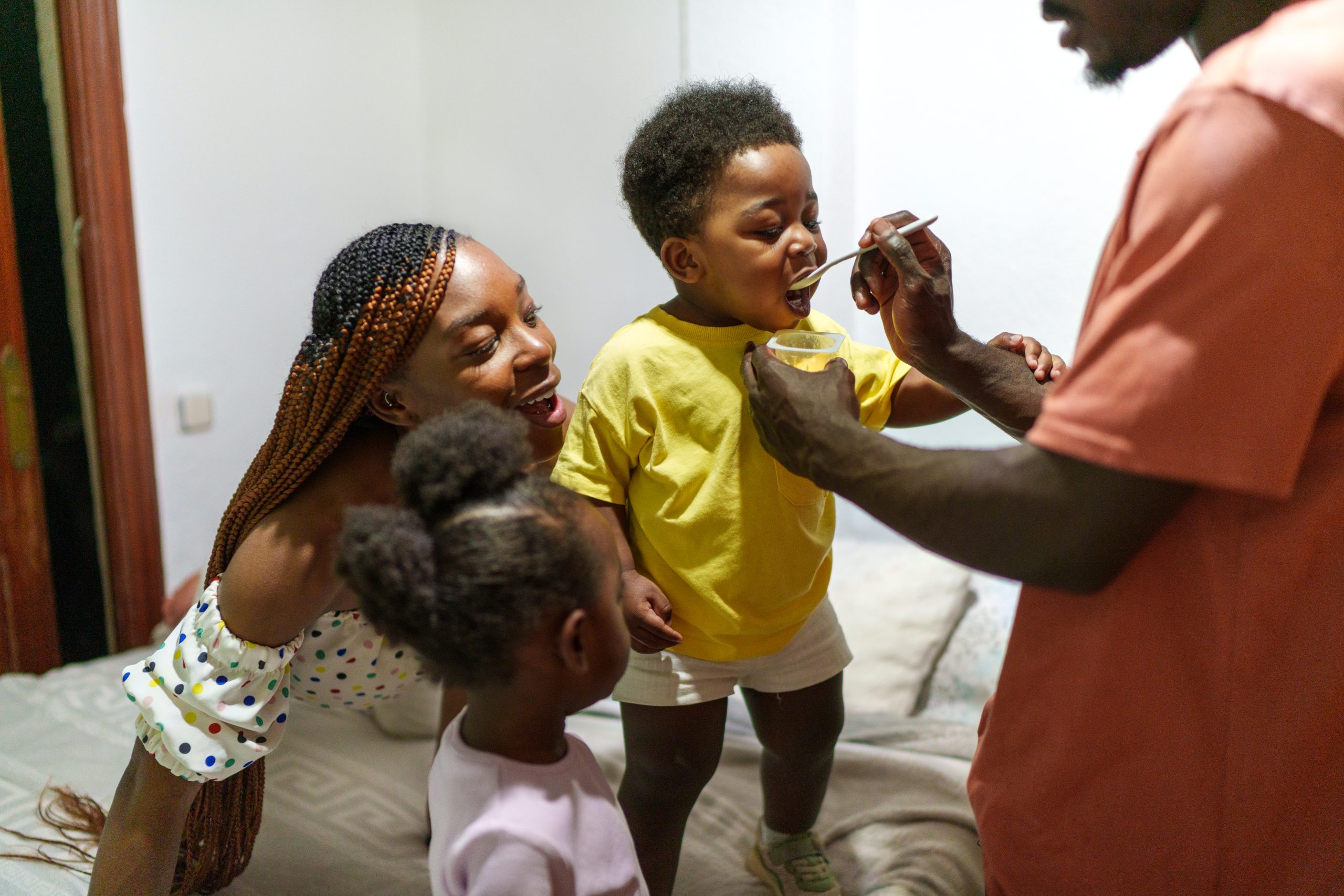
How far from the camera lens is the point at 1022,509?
0.77m

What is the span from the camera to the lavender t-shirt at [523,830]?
85 centimetres

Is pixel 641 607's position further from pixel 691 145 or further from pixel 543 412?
pixel 691 145

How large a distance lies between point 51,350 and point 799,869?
209cm

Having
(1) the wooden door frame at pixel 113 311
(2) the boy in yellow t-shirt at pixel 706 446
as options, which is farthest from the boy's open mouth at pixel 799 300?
(1) the wooden door frame at pixel 113 311

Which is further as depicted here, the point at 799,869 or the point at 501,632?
the point at 799,869

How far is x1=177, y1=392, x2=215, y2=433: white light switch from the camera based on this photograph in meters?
2.55

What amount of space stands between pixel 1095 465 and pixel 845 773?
52.3 inches

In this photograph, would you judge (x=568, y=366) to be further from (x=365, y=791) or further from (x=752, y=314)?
(x=752, y=314)

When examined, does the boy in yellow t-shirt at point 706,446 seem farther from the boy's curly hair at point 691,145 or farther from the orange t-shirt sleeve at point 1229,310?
the orange t-shirt sleeve at point 1229,310

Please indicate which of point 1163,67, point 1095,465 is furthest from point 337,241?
point 1095,465

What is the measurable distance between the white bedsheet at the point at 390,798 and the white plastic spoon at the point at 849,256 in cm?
94

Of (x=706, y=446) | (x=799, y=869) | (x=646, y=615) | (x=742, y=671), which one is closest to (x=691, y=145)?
(x=706, y=446)

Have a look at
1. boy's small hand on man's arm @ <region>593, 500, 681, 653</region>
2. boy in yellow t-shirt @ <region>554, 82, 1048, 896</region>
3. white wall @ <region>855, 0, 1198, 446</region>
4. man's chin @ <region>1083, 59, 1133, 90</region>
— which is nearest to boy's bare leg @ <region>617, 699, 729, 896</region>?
boy in yellow t-shirt @ <region>554, 82, 1048, 896</region>

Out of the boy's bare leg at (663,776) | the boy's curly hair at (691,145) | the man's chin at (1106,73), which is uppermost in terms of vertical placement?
the man's chin at (1106,73)
